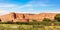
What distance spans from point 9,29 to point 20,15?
182ft

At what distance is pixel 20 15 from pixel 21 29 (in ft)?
182

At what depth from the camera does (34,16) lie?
67000 millimetres

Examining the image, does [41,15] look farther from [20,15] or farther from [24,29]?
[24,29]

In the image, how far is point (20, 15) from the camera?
2562 inches

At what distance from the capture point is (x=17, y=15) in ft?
213

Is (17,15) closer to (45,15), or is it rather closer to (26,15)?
(26,15)

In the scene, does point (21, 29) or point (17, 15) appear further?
point (17, 15)

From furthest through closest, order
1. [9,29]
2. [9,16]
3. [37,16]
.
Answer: [37,16], [9,16], [9,29]

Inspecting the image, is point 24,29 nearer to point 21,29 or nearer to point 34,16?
point 21,29

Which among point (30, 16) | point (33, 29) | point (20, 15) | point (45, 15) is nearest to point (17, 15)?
point (20, 15)

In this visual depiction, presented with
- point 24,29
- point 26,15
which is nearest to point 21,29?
point 24,29

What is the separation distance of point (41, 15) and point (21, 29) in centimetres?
5537

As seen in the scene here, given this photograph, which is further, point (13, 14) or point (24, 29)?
point (13, 14)

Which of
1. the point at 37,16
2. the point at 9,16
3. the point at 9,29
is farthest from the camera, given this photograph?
the point at 37,16
